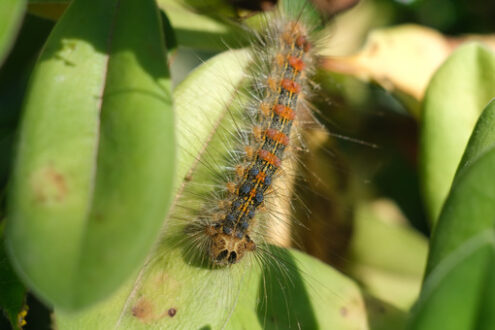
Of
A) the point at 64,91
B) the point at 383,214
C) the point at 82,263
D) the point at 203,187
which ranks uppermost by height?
the point at 64,91

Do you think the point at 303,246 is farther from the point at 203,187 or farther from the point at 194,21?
the point at 194,21

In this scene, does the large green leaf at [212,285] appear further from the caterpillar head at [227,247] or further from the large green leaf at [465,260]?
the large green leaf at [465,260]

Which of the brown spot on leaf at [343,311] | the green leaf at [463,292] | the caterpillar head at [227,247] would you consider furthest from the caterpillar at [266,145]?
the green leaf at [463,292]

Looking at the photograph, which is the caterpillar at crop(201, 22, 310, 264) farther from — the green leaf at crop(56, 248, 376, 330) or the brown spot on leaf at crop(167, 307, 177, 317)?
the brown spot on leaf at crop(167, 307, 177, 317)

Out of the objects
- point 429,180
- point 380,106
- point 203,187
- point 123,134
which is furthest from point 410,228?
point 123,134

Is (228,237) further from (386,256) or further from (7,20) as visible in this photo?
(386,256)
